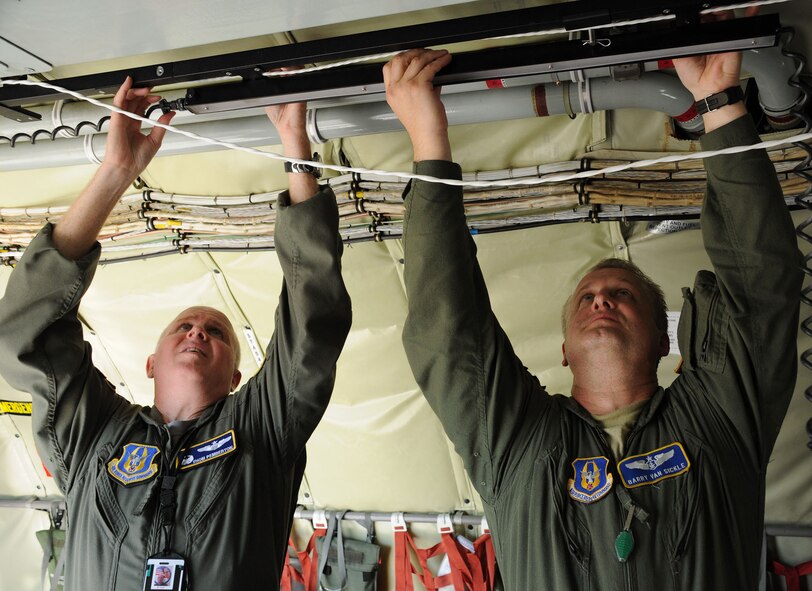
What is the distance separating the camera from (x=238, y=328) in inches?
123

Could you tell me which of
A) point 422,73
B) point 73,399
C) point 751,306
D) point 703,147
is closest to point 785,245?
point 751,306

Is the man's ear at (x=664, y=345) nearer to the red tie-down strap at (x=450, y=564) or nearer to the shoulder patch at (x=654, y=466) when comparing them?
the shoulder patch at (x=654, y=466)

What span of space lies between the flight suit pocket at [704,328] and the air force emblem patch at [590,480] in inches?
13.1

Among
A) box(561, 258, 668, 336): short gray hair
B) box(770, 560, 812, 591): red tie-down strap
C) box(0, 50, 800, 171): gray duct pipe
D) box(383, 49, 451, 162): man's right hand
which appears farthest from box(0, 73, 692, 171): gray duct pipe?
box(770, 560, 812, 591): red tie-down strap

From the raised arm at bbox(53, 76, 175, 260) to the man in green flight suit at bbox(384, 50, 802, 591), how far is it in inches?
27.8

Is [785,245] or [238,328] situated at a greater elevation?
[238,328]

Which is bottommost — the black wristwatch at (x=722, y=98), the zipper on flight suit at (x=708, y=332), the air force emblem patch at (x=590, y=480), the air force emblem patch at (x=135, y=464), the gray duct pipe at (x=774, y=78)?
the air force emblem patch at (x=590, y=480)

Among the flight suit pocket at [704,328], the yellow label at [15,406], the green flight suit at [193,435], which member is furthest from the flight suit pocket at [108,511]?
the yellow label at [15,406]

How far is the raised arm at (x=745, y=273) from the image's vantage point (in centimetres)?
160

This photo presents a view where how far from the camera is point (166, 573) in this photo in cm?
181

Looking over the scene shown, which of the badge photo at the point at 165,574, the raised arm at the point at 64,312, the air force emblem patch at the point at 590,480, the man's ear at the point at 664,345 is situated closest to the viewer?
the air force emblem patch at the point at 590,480

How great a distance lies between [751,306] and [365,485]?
2.06m

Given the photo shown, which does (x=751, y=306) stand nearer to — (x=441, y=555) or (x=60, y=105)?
(x=60, y=105)

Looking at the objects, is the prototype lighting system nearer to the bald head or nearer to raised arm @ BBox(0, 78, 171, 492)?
raised arm @ BBox(0, 78, 171, 492)
